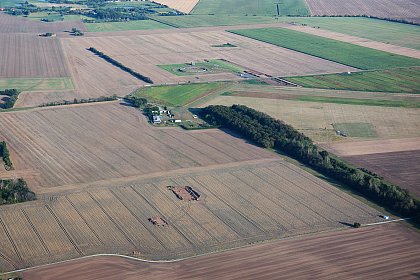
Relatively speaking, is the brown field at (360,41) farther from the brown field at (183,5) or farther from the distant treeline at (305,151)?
the distant treeline at (305,151)

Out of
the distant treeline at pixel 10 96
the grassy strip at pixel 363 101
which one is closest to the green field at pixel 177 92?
the grassy strip at pixel 363 101

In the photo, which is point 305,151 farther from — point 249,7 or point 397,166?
point 249,7

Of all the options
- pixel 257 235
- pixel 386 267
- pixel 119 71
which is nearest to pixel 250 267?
pixel 257 235

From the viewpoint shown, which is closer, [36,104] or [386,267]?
[386,267]

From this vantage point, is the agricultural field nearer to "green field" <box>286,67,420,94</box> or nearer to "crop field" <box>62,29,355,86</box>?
"green field" <box>286,67,420,94</box>

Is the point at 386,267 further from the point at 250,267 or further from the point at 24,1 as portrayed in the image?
the point at 24,1

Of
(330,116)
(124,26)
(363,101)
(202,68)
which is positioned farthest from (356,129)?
(124,26)
